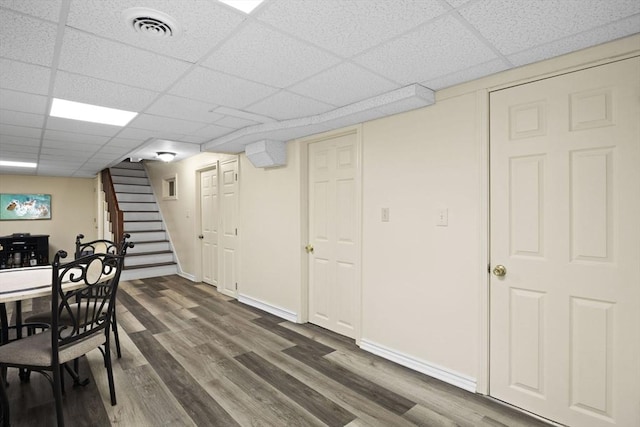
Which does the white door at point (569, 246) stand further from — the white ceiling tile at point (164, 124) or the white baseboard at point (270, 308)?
the white ceiling tile at point (164, 124)

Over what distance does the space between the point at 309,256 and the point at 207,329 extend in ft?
4.59

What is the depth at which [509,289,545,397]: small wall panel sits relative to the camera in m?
2.09

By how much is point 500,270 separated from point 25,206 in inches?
401

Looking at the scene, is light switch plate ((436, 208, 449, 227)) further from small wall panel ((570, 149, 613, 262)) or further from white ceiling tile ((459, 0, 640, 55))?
white ceiling tile ((459, 0, 640, 55))

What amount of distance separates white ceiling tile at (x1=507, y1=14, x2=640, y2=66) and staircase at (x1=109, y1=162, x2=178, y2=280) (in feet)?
21.6

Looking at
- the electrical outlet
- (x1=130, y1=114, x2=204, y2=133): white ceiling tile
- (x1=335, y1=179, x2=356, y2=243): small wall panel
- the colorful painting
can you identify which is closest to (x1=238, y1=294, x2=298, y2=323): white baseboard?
(x1=335, y1=179, x2=356, y2=243): small wall panel

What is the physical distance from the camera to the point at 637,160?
69.1 inches

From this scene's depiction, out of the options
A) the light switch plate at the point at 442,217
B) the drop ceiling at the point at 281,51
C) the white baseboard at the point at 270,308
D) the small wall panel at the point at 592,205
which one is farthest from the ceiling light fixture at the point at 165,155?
the small wall panel at the point at 592,205

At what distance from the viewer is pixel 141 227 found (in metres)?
7.07

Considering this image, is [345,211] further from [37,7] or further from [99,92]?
[37,7]

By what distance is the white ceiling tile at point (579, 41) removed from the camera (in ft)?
5.48

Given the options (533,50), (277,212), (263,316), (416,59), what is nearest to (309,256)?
(277,212)

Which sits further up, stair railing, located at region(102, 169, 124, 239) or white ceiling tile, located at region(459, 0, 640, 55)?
white ceiling tile, located at region(459, 0, 640, 55)

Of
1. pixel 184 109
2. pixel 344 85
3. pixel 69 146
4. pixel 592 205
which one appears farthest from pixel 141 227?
pixel 592 205
